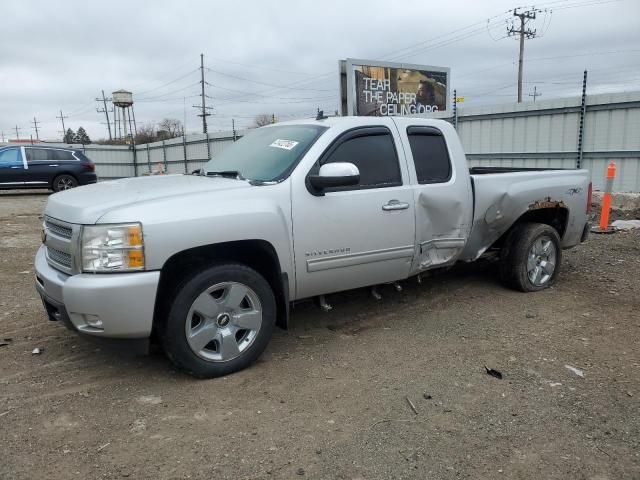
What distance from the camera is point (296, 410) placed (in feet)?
10.9

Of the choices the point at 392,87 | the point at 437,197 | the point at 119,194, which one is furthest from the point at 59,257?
the point at 392,87

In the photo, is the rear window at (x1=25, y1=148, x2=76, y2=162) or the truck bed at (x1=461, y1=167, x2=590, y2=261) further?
the rear window at (x1=25, y1=148, x2=76, y2=162)

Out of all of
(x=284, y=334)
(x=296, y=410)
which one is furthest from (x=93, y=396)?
(x=284, y=334)

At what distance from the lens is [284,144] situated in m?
4.40

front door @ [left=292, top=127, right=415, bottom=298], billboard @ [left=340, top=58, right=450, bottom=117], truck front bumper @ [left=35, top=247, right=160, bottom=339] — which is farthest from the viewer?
billboard @ [left=340, top=58, right=450, bottom=117]

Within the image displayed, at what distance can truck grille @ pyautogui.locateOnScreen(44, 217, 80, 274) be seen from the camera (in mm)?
3422

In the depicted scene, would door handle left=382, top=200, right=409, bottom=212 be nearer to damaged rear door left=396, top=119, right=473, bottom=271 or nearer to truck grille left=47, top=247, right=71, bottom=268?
damaged rear door left=396, top=119, right=473, bottom=271

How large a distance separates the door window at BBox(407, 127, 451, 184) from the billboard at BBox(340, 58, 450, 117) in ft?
37.2

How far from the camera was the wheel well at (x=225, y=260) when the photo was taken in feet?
11.7

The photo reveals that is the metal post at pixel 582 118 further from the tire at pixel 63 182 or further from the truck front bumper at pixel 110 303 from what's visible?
the tire at pixel 63 182

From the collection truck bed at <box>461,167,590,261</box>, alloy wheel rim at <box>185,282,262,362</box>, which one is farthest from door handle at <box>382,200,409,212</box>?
alloy wheel rim at <box>185,282,262,362</box>

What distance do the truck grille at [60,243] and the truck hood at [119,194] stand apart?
0.05 m

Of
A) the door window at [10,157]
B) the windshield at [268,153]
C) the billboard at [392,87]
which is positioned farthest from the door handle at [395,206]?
the door window at [10,157]

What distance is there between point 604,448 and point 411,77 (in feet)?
61.0
